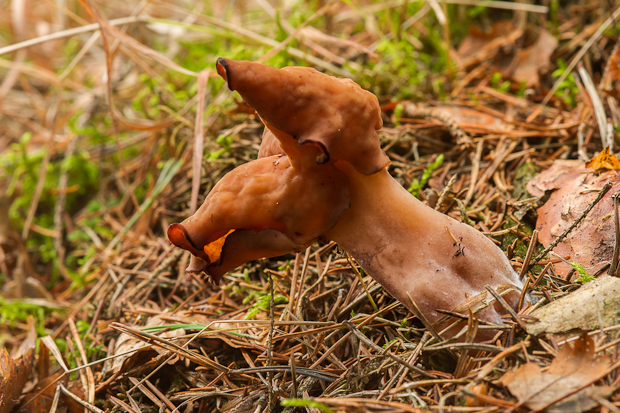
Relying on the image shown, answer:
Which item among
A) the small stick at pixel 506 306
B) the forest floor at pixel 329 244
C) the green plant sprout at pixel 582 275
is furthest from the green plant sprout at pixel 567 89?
the small stick at pixel 506 306

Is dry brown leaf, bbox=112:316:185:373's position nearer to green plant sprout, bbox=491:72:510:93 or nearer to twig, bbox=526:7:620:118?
twig, bbox=526:7:620:118

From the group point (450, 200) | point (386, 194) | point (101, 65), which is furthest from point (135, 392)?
point (101, 65)

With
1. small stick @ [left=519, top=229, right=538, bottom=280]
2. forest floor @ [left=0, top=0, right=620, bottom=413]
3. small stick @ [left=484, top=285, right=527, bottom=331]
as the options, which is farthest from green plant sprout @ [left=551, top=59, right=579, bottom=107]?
small stick @ [left=484, top=285, right=527, bottom=331]

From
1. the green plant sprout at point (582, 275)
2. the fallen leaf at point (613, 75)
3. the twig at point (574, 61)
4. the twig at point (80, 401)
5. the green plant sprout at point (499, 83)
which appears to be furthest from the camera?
the green plant sprout at point (499, 83)

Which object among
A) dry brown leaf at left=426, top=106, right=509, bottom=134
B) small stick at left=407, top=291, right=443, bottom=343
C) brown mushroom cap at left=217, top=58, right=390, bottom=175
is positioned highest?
brown mushroom cap at left=217, top=58, right=390, bottom=175

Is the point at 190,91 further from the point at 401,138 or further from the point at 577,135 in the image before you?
the point at 577,135

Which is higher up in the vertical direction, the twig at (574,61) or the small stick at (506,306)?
the twig at (574,61)

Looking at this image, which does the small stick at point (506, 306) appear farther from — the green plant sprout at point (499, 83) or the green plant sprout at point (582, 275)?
the green plant sprout at point (499, 83)
